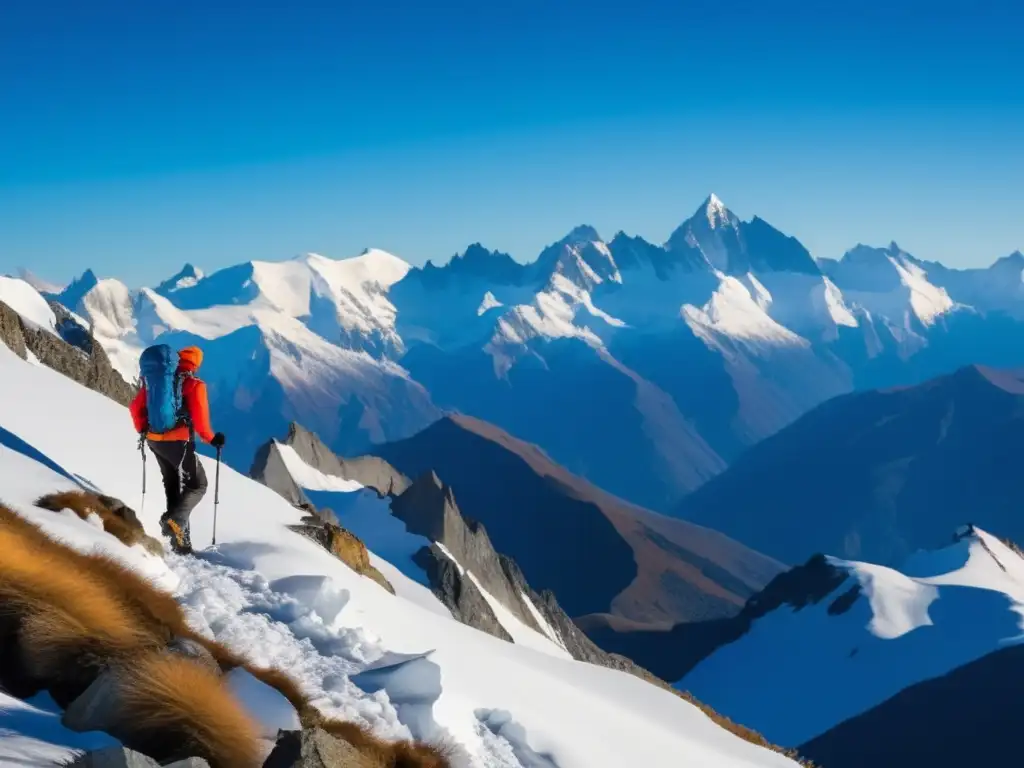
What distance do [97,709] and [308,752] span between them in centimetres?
170

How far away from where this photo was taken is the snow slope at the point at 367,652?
11125 mm

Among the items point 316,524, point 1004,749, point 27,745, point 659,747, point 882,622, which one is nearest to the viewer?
point 27,745

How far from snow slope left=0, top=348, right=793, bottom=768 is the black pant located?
3.06ft

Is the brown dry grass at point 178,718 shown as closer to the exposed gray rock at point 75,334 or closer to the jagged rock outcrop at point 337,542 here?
the jagged rock outcrop at point 337,542

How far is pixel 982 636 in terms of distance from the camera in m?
113

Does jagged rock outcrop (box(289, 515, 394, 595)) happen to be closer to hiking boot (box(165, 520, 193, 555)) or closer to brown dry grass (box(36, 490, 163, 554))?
hiking boot (box(165, 520, 193, 555))

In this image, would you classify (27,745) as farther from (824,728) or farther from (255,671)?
(824,728)

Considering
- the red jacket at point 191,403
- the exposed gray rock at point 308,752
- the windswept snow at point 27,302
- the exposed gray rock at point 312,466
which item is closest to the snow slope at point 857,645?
the exposed gray rock at point 312,466

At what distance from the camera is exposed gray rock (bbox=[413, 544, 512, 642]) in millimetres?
50031

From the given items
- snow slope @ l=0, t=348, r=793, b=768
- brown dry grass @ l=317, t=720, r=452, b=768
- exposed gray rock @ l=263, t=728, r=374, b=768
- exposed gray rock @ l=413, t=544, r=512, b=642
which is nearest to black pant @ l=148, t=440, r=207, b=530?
snow slope @ l=0, t=348, r=793, b=768

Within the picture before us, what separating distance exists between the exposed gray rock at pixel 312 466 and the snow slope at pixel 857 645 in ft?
181

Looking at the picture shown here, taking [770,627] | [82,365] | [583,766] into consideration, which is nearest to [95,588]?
[583,766]

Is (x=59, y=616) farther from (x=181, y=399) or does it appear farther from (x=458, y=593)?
(x=458, y=593)

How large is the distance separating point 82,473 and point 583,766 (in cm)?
1105
